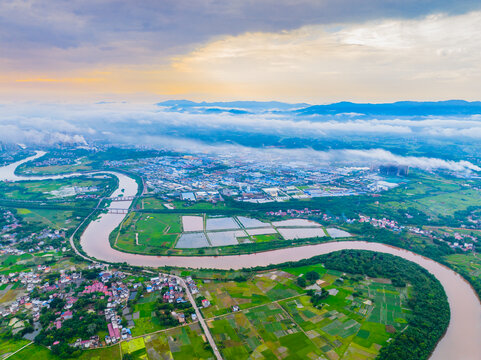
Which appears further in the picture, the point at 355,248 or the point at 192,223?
the point at 192,223

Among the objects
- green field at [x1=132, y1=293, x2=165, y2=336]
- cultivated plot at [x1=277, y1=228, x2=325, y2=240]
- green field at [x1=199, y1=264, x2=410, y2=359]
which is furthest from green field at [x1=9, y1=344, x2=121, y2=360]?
cultivated plot at [x1=277, y1=228, x2=325, y2=240]

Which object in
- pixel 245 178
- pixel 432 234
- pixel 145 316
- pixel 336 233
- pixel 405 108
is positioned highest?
pixel 405 108

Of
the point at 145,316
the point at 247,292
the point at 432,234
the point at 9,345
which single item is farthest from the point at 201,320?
the point at 432,234

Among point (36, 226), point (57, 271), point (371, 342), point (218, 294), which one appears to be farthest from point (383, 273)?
point (36, 226)

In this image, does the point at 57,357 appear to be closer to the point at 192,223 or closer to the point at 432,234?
the point at 192,223

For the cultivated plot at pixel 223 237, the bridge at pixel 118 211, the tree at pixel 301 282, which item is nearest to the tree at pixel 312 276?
the tree at pixel 301 282

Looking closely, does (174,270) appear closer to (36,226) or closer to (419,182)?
(36,226)
